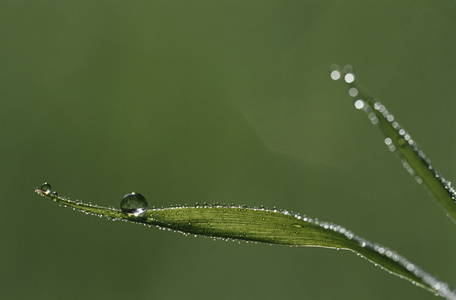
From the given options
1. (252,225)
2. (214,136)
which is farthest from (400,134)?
(214,136)

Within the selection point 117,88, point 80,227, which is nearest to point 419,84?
point 117,88

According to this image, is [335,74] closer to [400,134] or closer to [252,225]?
[400,134]

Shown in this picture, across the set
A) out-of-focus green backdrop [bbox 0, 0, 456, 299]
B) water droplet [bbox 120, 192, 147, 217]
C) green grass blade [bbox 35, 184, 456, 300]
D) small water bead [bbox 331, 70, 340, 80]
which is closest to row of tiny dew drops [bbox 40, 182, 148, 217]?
water droplet [bbox 120, 192, 147, 217]

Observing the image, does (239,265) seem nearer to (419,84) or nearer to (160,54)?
(160,54)

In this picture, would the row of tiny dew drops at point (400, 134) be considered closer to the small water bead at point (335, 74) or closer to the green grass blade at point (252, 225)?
the small water bead at point (335, 74)

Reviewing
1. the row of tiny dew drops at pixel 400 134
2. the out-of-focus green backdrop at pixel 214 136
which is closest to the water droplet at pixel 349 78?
the row of tiny dew drops at pixel 400 134

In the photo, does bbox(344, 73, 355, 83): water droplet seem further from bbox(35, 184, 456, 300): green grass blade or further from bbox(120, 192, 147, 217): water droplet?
bbox(120, 192, 147, 217): water droplet
